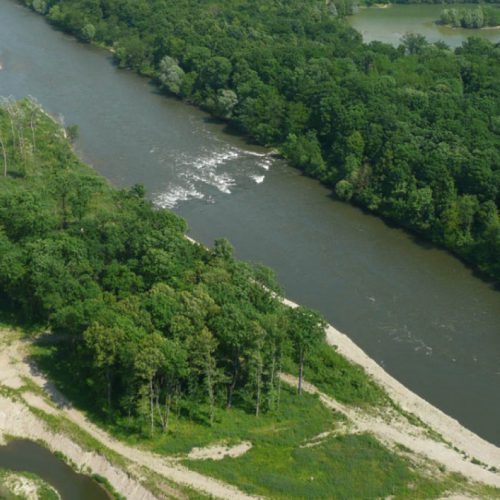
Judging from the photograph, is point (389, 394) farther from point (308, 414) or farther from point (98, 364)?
point (98, 364)

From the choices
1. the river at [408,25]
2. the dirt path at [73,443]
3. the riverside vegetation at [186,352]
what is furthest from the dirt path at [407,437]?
the river at [408,25]

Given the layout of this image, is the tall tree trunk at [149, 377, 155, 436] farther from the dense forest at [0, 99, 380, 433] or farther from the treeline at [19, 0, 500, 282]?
the treeline at [19, 0, 500, 282]

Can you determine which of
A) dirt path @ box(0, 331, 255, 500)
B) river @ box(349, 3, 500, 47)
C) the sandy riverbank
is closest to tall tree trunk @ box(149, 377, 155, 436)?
dirt path @ box(0, 331, 255, 500)

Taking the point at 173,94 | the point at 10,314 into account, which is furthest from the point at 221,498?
the point at 173,94

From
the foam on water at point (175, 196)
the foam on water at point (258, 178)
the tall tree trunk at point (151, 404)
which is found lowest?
the tall tree trunk at point (151, 404)

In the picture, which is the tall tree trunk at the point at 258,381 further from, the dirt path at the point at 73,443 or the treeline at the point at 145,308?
the dirt path at the point at 73,443
